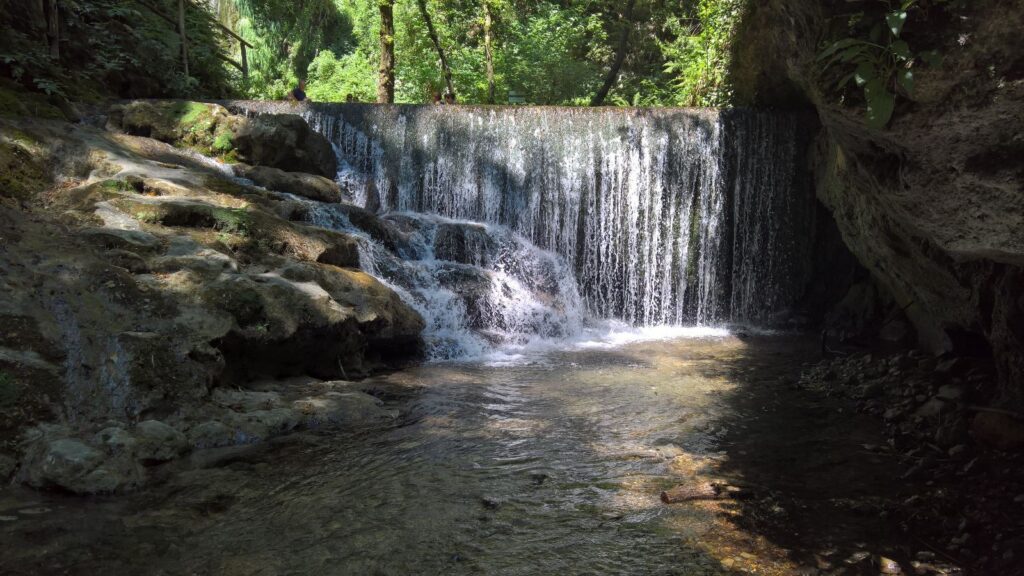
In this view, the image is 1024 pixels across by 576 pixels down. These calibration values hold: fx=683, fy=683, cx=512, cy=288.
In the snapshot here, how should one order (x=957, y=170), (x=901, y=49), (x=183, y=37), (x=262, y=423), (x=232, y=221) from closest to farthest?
1. (x=901, y=49)
2. (x=957, y=170)
3. (x=262, y=423)
4. (x=232, y=221)
5. (x=183, y=37)

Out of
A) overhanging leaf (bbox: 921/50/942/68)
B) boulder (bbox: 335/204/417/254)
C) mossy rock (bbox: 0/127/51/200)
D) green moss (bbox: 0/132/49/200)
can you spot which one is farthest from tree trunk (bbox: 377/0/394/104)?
overhanging leaf (bbox: 921/50/942/68)

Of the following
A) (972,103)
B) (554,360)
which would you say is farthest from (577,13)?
(972,103)

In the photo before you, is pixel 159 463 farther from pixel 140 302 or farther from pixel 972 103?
pixel 972 103

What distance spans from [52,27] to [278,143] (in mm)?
3582

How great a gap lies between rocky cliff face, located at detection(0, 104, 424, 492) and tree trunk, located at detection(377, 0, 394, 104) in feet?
25.5

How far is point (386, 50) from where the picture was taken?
1580 centimetres

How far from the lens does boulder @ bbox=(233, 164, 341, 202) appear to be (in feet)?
32.2

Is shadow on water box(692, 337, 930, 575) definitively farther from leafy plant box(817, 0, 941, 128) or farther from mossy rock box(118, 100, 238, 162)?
mossy rock box(118, 100, 238, 162)

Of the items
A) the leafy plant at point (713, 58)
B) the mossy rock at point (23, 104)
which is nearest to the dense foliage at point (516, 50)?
the leafy plant at point (713, 58)

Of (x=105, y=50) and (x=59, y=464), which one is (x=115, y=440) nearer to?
(x=59, y=464)

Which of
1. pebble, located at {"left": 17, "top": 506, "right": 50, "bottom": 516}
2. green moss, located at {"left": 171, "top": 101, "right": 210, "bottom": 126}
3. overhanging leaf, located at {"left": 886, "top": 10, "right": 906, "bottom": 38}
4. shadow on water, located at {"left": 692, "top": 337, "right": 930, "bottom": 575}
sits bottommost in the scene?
pebble, located at {"left": 17, "top": 506, "right": 50, "bottom": 516}

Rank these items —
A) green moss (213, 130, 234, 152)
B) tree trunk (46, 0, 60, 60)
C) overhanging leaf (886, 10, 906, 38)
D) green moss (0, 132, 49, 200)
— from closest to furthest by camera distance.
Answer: overhanging leaf (886, 10, 906, 38) → green moss (0, 132, 49, 200) → tree trunk (46, 0, 60, 60) → green moss (213, 130, 234, 152)

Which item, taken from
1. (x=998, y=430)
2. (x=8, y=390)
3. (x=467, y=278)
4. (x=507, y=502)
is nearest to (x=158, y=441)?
(x=8, y=390)

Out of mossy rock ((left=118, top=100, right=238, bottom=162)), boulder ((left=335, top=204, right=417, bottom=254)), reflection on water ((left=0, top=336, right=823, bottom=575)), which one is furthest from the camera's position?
mossy rock ((left=118, top=100, right=238, bottom=162))
